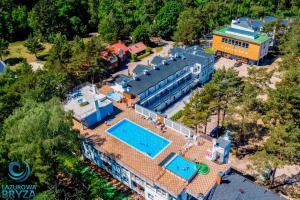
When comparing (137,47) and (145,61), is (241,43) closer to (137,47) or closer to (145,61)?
(145,61)

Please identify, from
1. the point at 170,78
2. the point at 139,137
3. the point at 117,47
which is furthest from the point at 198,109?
the point at 117,47

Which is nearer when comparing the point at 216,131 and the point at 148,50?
the point at 216,131

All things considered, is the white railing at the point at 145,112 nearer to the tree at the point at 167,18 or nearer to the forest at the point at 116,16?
the forest at the point at 116,16

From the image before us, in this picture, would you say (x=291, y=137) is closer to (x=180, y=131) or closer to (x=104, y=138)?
(x=180, y=131)

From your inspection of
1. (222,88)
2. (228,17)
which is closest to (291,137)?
(222,88)

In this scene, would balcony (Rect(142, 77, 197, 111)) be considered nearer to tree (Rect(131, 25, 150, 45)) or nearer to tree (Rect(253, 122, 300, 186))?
tree (Rect(253, 122, 300, 186))


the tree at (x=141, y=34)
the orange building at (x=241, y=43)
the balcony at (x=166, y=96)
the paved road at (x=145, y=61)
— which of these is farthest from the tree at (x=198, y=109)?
the tree at (x=141, y=34)
